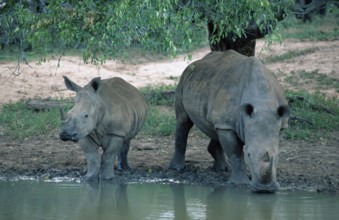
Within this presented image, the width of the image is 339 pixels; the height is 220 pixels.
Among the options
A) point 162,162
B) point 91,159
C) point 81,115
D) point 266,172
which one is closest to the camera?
point 266,172

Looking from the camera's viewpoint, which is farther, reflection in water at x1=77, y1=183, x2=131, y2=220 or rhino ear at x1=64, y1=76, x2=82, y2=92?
rhino ear at x1=64, y1=76, x2=82, y2=92

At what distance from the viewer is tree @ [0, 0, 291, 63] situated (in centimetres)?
1026

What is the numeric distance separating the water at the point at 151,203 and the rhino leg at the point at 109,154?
0.96 feet

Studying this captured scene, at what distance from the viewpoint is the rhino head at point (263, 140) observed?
10531 mm

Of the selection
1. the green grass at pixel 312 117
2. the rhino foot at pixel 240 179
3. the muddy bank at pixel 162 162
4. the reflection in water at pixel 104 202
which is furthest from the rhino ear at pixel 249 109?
the green grass at pixel 312 117

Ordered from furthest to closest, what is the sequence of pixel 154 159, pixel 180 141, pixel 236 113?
1. pixel 154 159
2. pixel 180 141
3. pixel 236 113

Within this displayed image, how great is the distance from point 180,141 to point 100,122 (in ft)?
5.82

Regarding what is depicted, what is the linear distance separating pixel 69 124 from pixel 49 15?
1454 mm

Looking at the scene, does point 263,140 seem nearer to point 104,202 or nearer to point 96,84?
point 104,202

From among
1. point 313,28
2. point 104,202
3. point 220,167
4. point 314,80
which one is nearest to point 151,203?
point 104,202

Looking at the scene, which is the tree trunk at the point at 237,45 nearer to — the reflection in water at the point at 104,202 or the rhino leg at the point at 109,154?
the rhino leg at the point at 109,154

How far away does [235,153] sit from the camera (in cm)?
1155

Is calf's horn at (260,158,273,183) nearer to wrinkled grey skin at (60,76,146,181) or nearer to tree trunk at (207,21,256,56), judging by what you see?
wrinkled grey skin at (60,76,146,181)

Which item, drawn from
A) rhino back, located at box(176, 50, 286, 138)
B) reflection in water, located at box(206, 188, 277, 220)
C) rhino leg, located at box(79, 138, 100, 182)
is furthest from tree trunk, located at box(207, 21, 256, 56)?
reflection in water, located at box(206, 188, 277, 220)
